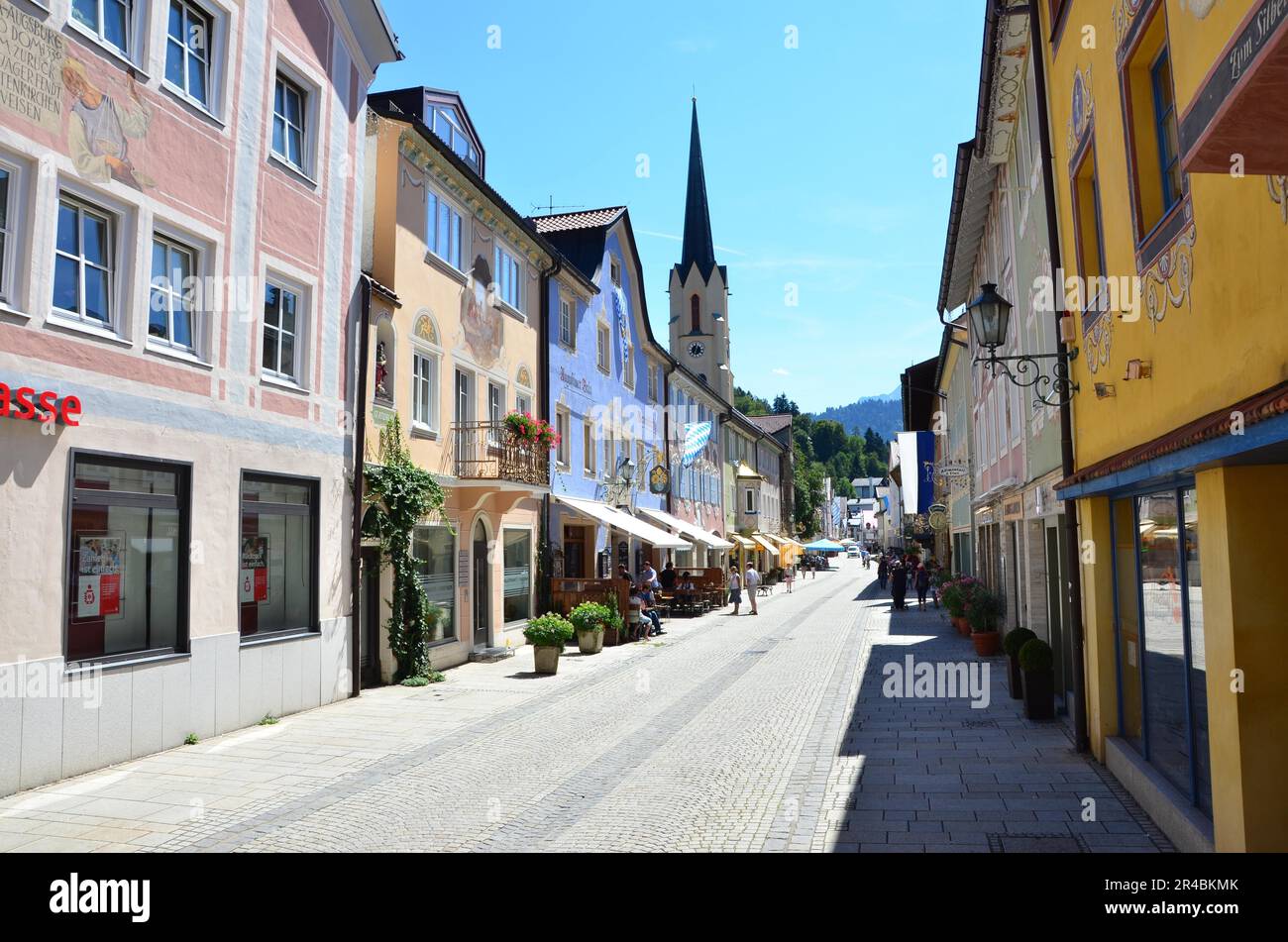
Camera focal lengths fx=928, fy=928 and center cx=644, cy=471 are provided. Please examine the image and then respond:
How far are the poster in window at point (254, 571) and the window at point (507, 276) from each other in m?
9.33

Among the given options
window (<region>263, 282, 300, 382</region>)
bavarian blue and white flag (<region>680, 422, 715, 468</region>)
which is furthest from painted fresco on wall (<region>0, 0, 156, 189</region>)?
bavarian blue and white flag (<region>680, 422, 715, 468</region>)

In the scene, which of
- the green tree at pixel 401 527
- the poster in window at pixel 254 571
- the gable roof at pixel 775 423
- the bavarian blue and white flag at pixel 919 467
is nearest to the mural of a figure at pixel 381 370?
the green tree at pixel 401 527

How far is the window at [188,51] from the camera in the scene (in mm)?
10586

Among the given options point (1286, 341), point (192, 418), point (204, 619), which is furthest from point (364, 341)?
point (1286, 341)

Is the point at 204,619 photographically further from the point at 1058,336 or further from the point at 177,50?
the point at 1058,336

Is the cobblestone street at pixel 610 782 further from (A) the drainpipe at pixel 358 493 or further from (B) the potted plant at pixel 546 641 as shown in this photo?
(B) the potted plant at pixel 546 641

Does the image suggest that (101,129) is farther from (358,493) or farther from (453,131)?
(453,131)

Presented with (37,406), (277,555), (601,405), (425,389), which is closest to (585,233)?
(601,405)

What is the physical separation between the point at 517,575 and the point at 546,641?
4.72 metres

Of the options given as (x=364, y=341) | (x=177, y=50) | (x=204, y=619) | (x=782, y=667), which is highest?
(x=177, y=50)

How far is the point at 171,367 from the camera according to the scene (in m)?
10.2

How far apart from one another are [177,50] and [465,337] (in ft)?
25.7

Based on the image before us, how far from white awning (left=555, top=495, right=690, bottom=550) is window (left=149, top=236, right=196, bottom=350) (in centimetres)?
1262
